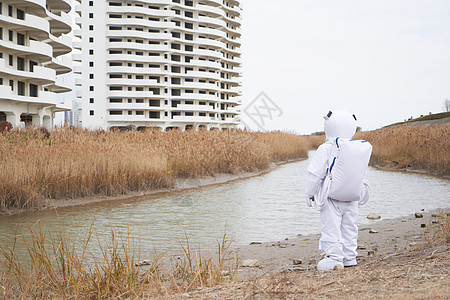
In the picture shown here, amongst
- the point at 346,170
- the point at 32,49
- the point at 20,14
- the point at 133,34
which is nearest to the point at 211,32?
the point at 133,34

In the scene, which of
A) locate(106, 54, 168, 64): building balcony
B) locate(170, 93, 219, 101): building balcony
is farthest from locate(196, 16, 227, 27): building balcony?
locate(170, 93, 219, 101): building balcony

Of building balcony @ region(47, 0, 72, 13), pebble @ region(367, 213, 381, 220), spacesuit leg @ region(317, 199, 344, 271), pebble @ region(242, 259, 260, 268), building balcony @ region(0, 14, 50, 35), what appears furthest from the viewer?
building balcony @ region(47, 0, 72, 13)

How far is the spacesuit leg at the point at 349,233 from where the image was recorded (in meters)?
5.49

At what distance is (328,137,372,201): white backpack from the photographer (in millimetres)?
5500

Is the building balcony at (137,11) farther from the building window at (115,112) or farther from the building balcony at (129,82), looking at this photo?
the building window at (115,112)

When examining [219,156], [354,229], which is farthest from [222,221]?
[219,156]

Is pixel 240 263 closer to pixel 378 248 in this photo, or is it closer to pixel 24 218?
pixel 378 248

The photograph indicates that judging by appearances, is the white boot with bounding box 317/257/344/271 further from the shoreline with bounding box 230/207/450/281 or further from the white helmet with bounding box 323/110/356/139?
the white helmet with bounding box 323/110/356/139

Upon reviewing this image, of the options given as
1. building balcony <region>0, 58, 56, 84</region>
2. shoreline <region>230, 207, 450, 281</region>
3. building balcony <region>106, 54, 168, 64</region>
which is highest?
building balcony <region>106, 54, 168, 64</region>

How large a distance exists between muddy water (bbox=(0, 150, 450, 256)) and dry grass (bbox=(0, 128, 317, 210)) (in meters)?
0.85

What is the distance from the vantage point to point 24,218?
33.8 ft

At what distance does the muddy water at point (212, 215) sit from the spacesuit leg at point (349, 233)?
209 centimetres

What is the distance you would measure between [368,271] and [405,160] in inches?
840

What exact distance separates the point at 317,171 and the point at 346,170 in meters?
0.34
